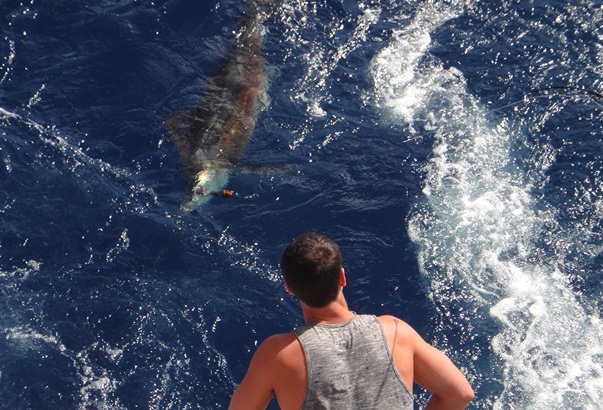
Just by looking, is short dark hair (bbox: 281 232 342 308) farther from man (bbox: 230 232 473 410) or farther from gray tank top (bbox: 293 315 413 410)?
gray tank top (bbox: 293 315 413 410)

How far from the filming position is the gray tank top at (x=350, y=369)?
8.34 ft

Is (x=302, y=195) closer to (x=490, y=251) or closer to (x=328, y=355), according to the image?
(x=490, y=251)

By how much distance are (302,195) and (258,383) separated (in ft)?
14.1

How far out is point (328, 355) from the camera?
8.39 ft

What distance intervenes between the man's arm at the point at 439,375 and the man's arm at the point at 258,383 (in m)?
0.59

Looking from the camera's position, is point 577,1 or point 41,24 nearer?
point 41,24

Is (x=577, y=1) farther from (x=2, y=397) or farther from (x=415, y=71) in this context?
(x=2, y=397)

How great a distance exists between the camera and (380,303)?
235 inches

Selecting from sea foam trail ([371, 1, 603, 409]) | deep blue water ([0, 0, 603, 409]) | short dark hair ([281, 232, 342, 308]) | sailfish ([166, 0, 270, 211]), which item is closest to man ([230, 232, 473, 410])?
short dark hair ([281, 232, 342, 308])

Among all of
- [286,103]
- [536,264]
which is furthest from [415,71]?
[536,264]

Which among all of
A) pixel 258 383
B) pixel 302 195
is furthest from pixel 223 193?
pixel 258 383

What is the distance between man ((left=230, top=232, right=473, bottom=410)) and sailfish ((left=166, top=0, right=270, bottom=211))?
4159 millimetres

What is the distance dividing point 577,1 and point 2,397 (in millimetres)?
8173

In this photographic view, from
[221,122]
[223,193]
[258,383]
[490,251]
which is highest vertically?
[221,122]
